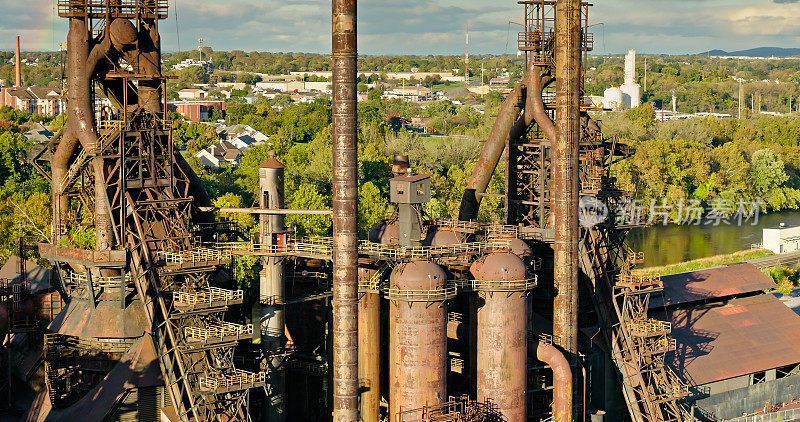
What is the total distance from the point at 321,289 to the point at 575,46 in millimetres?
17660

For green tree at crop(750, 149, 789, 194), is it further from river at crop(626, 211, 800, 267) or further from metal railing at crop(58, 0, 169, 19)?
metal railing at crop(58, 0, 169, 19)

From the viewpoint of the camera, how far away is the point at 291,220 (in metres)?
84.6

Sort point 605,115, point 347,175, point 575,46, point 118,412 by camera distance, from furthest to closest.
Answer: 1. point 605,115
2. point 575,46
3. point 118,412
4. point 347,175

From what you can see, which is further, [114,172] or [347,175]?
[114,172]

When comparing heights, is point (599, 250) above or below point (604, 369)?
above

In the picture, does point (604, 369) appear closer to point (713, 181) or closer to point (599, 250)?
point (599, 250)

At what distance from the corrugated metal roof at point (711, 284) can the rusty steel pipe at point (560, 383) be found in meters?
11.9

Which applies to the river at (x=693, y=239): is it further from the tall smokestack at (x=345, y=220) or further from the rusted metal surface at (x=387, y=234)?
the tall smokestack at (x=345, y=220)

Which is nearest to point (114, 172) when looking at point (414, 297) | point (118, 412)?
point (118, 412)

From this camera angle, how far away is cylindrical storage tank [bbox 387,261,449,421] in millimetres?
44938

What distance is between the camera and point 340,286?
43.1 metres

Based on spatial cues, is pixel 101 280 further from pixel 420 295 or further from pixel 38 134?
pixel 38 134

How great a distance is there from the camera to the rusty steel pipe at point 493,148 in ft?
187

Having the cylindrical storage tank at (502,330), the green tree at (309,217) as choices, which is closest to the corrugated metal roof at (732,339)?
the cylindrical storage tank at (502,330)
